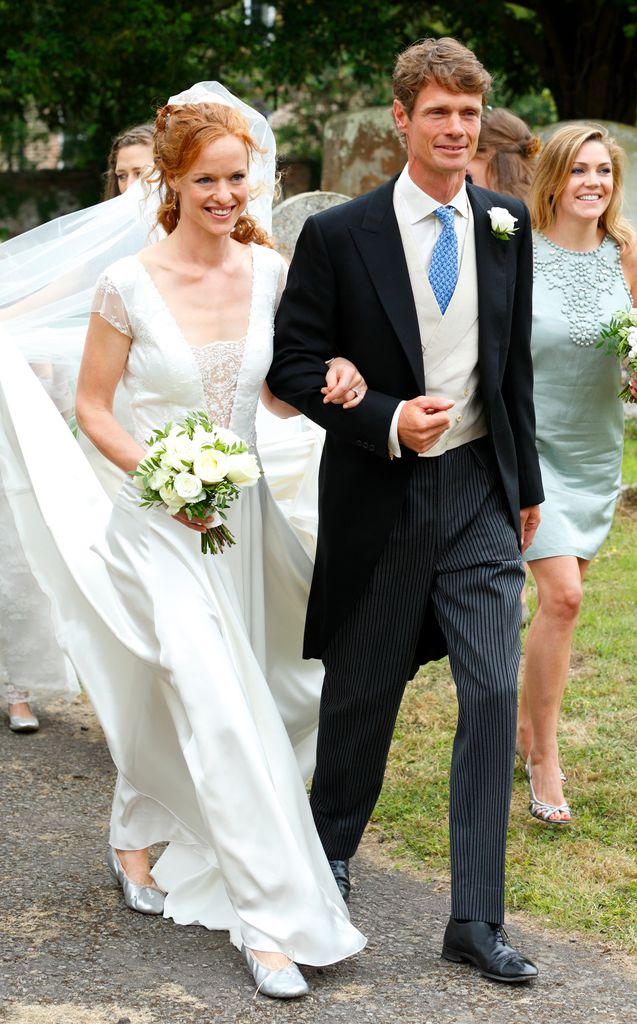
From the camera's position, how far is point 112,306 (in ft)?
14.8

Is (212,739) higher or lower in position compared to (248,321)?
lower

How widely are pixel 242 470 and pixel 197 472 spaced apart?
0.15 metres

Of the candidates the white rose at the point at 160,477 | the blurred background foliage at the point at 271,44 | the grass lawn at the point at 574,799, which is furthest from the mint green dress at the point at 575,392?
the blurred background foliage at the point at 271,44

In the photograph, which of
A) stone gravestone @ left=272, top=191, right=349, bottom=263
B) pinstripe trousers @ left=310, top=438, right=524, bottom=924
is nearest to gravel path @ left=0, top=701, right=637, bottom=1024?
pinstripe trousers @ left=310, top=438, right=524, bottom=924

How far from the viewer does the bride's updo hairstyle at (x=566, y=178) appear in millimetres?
5480

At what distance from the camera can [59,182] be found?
19422mm

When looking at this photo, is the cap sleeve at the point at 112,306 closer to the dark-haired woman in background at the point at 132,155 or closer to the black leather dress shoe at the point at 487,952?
the black leather dress shoe at the point at 487,952

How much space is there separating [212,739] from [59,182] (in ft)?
54.1

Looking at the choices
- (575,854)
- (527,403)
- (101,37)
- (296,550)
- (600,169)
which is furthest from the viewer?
(101,37)

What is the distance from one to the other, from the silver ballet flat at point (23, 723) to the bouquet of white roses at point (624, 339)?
3081mm

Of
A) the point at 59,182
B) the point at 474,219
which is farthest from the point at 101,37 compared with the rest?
the point at 474,219

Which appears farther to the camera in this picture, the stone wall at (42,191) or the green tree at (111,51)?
the stone wall at (42,191)

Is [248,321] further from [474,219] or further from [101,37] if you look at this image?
[101,37]

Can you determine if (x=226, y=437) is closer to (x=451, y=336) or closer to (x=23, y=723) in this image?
(x=451, y=336)
